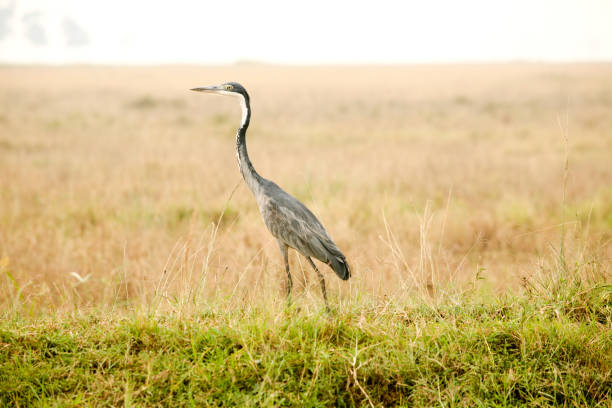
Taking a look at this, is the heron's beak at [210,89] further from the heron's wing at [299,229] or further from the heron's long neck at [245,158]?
the heron's wing at [299,229]

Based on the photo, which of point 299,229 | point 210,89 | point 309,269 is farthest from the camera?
point 309,269

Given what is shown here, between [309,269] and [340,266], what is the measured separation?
194 cm

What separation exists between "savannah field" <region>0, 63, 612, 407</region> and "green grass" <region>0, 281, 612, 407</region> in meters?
0.02

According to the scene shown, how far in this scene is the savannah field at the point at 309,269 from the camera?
314cm

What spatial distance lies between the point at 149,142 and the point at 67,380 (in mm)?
13051

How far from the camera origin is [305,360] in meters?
3.20

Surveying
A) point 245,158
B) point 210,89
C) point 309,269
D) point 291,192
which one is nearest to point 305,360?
point 245,158

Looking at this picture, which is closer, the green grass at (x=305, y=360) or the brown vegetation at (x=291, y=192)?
the green grass at (x=305, y=360)

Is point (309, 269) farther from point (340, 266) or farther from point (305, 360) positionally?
point (305, 360)

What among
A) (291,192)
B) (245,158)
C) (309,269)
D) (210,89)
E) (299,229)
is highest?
(210,89)

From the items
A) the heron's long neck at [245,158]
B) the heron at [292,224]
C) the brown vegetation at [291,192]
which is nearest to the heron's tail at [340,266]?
the heron at [292,224]

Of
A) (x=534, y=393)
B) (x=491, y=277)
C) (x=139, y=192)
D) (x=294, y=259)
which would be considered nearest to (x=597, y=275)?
(x=534, y=393)

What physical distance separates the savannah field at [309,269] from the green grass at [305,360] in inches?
0.6

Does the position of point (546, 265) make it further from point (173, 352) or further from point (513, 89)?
point (513, 89)
